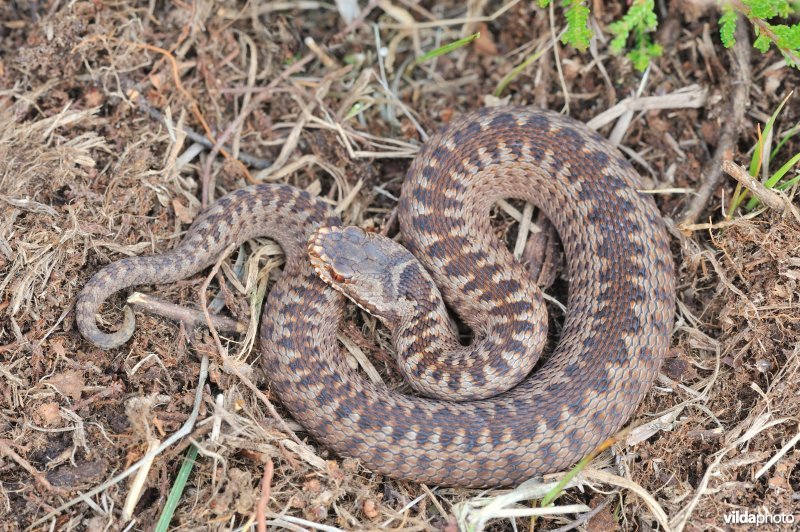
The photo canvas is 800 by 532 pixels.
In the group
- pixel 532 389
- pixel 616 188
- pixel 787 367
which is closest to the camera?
pixel 787 367

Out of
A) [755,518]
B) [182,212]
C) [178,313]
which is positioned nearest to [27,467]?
[178,313]

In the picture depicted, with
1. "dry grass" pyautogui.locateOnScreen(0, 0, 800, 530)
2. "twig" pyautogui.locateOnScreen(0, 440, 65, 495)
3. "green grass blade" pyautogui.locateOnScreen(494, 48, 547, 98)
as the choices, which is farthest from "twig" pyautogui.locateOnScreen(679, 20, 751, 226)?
"twig" pyautogui.locateOnScreen(0, 440, 65, 495)

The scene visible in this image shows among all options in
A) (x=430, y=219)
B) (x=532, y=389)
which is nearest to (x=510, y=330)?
(x=532, y=389)

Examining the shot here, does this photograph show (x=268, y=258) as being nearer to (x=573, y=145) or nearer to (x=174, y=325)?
(x=174, y=325)

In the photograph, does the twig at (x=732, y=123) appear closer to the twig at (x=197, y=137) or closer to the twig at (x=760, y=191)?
the twig at (x=760, y=191)

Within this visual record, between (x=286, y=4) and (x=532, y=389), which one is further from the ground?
→ (x=286, y=4)

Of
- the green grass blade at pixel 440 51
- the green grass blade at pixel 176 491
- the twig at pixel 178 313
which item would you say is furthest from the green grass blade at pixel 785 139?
the green grass blade at pixel 176 491

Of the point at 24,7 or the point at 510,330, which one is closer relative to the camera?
the point at 510,330
